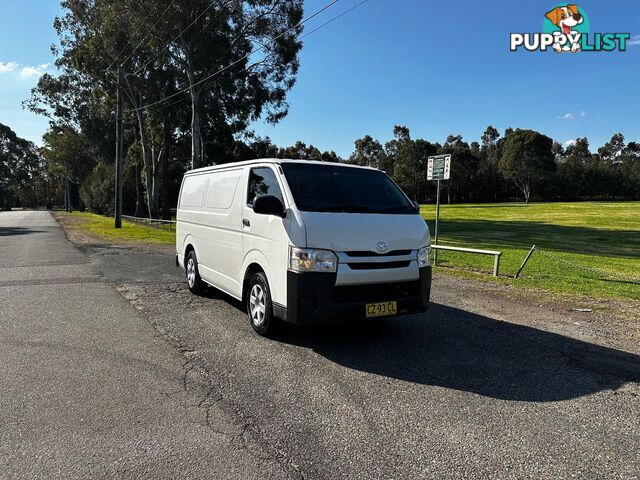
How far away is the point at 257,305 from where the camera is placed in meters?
5.52

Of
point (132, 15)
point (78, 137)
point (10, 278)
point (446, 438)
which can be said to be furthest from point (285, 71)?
point (78, 137)

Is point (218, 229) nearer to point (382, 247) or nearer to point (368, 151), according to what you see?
point (382, 247)

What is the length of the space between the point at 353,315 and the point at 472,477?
221 centimetres

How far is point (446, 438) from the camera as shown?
3.18 m

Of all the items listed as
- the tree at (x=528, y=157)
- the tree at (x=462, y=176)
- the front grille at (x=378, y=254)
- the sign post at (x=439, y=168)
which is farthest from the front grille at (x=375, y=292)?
the tree at (x=528, y=157)

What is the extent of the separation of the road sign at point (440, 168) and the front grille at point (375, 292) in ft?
21.1

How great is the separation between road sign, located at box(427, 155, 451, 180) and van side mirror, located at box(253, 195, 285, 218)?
22.9 ft

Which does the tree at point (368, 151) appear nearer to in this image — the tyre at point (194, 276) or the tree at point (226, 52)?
the tree at point (226, 52)

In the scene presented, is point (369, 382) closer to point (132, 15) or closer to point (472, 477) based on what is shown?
point (472, 477)

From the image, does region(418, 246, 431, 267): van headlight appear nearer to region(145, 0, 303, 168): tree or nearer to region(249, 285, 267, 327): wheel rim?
region(249, 285, 267, 327): wheel rim

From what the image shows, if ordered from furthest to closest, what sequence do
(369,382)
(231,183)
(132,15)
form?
(132,15), (231,183), (369,382)

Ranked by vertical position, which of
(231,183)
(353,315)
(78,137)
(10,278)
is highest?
(78,137)

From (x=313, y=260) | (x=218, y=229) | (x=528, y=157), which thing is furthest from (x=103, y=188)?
(x=528, y=157)

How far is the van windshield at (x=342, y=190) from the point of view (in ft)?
17.0
